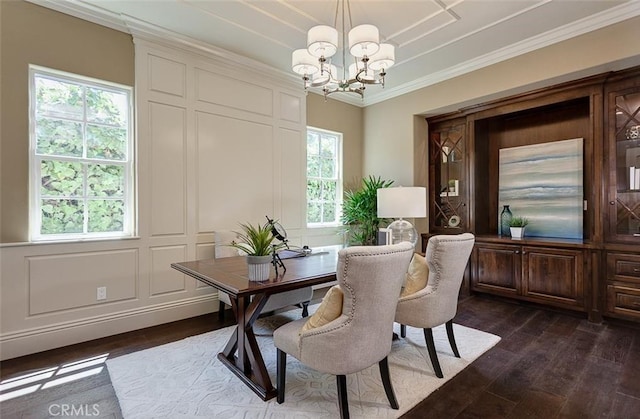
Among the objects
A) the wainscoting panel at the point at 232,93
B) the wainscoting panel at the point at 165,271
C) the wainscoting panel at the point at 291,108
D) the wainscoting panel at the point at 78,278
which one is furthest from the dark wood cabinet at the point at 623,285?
the wainscoting panel at the point at 78,278

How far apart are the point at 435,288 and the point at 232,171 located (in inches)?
107

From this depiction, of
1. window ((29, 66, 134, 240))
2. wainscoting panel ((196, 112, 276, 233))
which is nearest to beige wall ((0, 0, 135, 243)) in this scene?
window ((29, 66, 134, 240))

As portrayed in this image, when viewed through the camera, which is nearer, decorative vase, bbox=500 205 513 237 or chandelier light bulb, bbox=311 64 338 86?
chandelier light bulb, bbox=311 64 338 86

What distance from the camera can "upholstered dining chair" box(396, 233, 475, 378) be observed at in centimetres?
217

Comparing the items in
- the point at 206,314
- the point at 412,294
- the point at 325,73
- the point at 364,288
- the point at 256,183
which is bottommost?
the point at 206,314

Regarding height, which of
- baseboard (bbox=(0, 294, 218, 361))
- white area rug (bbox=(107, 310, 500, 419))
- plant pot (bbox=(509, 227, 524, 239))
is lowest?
white area rug (bbox=(107, 310, 500, 419))

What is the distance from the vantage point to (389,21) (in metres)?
3.11

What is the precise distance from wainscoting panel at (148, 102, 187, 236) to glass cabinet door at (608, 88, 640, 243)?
4531mm

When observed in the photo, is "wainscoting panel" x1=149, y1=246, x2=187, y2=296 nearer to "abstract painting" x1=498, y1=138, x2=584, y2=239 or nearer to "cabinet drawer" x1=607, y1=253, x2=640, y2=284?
"abstract painting" x1=498, y1=138, x2=584, y2=239

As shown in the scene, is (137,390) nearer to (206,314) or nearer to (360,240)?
(206,314)

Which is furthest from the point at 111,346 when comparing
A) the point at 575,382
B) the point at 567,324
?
the point at 567,324

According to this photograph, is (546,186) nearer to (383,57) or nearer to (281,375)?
(383,57)

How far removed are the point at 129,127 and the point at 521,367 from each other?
161 inches

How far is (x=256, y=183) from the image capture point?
406cm
